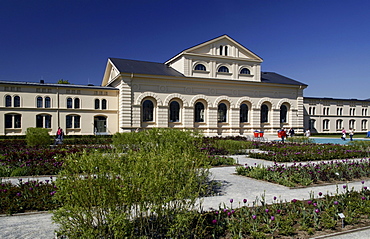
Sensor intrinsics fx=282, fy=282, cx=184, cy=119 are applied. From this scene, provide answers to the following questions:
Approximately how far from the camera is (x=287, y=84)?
41031 mm

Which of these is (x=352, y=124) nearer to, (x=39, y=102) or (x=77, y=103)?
(x=77, y=103)

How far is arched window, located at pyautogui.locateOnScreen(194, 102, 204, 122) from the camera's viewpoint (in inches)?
1455

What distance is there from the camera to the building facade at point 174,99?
3086 cm

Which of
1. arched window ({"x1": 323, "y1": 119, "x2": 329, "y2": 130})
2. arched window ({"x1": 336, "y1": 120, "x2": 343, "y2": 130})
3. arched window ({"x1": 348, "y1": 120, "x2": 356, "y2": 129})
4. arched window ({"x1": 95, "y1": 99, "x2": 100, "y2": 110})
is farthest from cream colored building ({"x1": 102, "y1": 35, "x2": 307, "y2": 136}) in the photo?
arched window ({"x1": 348, "y1": 120, "x2": 356, "y2": 129})

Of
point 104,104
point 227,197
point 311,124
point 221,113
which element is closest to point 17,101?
point 104,104

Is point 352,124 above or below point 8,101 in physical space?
below

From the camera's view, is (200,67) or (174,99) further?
(200,67)

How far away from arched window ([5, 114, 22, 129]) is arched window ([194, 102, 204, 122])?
20157 millimetres

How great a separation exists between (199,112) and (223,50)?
897 centimetres

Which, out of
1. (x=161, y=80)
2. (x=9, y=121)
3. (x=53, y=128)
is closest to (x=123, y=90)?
(x=161, y=80)

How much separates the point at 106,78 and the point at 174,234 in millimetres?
39623

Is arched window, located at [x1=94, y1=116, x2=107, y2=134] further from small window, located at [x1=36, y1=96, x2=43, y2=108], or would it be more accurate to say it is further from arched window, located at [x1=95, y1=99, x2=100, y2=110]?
small window, located at [x1=36, y1=96, x2=43, y2=108]

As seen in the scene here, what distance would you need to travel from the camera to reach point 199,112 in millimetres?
37188

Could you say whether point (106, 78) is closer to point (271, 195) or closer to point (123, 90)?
point (123, 90)
